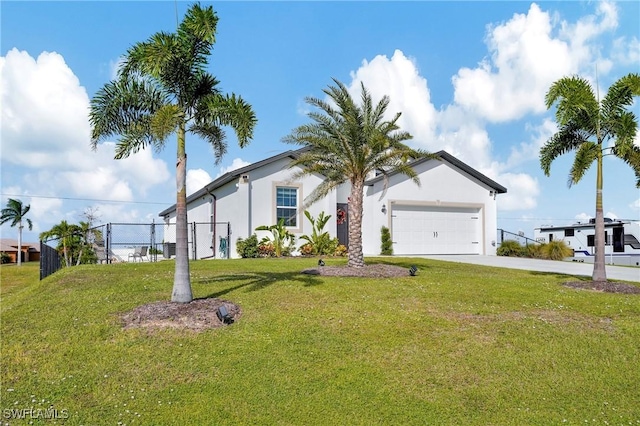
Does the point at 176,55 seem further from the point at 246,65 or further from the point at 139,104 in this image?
the point at 246,65

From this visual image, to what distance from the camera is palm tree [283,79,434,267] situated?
12.1m

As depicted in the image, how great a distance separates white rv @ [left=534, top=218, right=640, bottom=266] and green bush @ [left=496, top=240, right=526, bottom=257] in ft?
8.10

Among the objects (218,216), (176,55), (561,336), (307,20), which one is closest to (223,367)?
(561,336)

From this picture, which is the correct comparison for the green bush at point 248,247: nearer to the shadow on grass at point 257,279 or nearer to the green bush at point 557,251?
the shadow on grass at point 257,279

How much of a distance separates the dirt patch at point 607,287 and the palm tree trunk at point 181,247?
31.3 feet

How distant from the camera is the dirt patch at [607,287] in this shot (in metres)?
10.2

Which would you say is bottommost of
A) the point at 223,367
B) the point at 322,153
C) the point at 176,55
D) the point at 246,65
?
the point at 223,367

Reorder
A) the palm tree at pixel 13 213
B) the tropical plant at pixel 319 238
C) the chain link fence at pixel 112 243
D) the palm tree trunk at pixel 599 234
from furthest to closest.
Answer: the palm tree at pixel 13 213 < the tropical plant at pixel 319 238 < the chain link fence at pixel 112 243 < the palm tree trunk at pixel 599 234

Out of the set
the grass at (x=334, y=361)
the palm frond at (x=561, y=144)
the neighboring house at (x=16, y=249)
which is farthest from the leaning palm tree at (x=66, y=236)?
the neighboring house at (x=16, y=249)

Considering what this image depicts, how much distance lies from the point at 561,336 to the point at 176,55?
824 centimetres

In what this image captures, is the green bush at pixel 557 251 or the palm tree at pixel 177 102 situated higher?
the palm tree at pixel 177 102

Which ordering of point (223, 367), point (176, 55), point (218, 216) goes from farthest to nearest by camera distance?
1. point (218, 216)
2. point (176, 55)
3. point (223, 367)

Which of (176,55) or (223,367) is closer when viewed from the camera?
(223,367)

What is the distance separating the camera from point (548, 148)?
40.3ft
